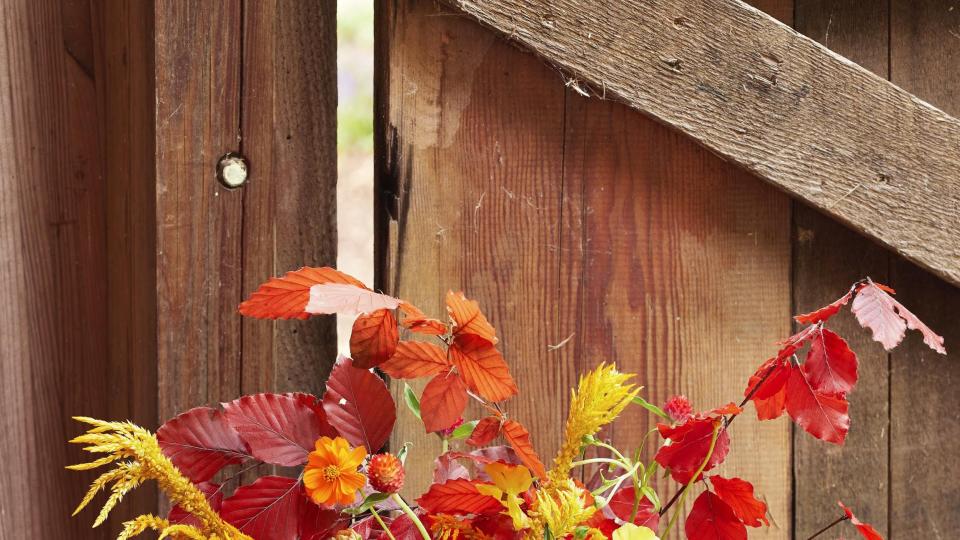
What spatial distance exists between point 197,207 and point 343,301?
55cm

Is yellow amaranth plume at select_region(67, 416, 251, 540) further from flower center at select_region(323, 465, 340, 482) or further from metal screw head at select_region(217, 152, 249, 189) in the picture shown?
metal screw head at select_region(217, 152, 249, 189)

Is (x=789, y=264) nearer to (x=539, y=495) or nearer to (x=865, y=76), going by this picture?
(x=865, y=76)

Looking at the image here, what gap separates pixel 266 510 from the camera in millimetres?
728

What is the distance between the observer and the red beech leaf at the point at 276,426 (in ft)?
2.43

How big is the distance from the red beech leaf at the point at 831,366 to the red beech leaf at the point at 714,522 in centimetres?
13

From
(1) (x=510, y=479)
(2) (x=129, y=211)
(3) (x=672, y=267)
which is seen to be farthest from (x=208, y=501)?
(3) (x=672, y=267)

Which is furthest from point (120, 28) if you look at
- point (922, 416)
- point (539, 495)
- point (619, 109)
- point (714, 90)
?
point (922, 416)

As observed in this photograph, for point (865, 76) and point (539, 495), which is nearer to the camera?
point (539, 495)

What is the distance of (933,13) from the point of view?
4.24 ft

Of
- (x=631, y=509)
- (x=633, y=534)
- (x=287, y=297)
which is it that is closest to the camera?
(x=633, y=534)

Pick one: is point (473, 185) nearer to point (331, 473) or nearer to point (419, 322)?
point (419, 322)

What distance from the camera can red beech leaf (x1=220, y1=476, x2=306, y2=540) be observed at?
0.72m

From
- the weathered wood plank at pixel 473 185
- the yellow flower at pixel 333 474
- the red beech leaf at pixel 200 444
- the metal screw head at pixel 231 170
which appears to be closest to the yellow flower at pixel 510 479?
the yellow flower at pixel 333 474

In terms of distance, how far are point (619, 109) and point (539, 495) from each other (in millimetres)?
694
